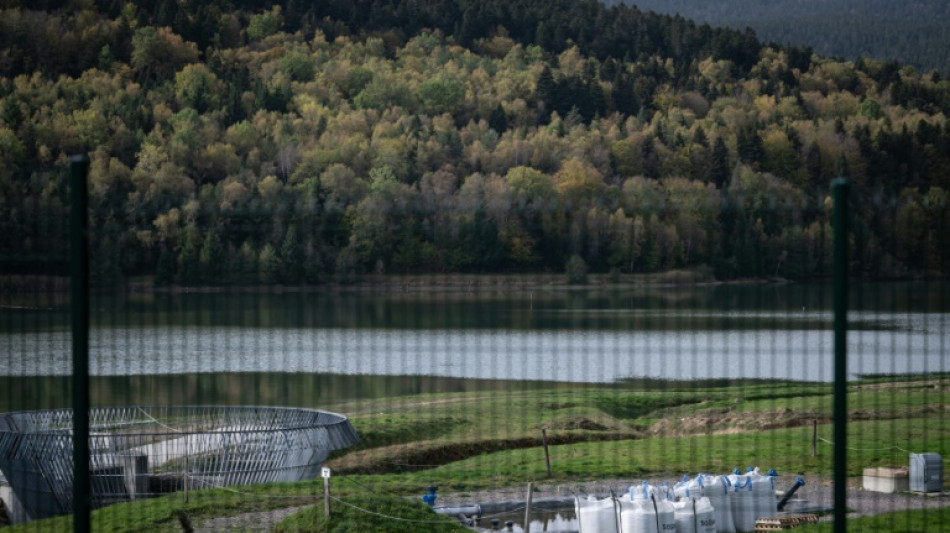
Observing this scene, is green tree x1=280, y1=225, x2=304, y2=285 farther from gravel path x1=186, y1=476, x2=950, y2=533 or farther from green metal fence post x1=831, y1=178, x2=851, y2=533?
gravel path x1=186, y1=476, x2=950, y2=533

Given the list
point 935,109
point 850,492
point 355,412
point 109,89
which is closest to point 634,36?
point 935,109

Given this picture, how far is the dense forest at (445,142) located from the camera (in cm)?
969

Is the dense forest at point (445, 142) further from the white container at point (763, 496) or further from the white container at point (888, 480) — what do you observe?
the white container at point (888, 480)

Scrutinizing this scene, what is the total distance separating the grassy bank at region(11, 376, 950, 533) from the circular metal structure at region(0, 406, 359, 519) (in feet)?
2.34

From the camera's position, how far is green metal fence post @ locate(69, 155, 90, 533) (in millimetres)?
6570

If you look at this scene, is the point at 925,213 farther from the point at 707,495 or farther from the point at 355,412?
the point at 355,412

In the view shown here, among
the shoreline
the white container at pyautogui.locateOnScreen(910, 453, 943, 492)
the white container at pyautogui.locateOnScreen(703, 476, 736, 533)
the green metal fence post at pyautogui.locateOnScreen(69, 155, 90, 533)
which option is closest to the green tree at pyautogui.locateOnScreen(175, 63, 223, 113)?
the white container at pyautogui.locateOnScreen(910, 453, 943, 492)

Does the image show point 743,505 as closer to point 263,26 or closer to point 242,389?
point 242,389

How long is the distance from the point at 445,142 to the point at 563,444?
95420mm

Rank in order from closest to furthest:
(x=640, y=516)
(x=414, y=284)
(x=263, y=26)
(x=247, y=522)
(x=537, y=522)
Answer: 1. (x=414, y=284)
2. (x=640, y=516)
3. (x=247, y=522)
4. (x=537, y=522)
5. (x=263, y=26)

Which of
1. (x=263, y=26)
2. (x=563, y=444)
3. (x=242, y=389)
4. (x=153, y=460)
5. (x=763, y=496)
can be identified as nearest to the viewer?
(x=763, y=496)

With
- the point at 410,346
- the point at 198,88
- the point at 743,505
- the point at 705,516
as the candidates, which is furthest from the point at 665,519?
the point at 198,88

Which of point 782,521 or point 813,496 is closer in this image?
point 782,521

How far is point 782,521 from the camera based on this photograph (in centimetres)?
1328
